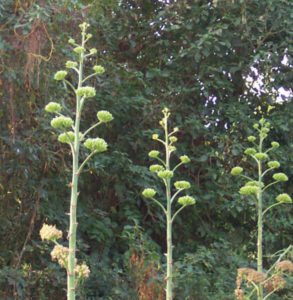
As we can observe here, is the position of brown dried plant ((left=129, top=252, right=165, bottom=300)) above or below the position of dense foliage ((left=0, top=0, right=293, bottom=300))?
below

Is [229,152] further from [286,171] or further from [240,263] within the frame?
[240,263]

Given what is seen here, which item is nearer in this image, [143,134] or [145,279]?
[145,279]

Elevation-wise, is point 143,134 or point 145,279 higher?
point 143,134

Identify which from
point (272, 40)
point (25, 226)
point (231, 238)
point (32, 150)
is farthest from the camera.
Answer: point (272, 40)

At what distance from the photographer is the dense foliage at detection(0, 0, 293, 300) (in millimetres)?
4281

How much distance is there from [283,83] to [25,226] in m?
3.15

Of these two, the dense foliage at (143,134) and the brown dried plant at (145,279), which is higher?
the dense foliage at (143,134)

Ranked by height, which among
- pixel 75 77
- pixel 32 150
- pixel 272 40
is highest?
pixel 272 40

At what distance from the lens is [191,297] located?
431 cm

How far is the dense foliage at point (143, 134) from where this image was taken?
4281mm

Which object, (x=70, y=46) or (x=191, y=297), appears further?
(x=70, y=46)

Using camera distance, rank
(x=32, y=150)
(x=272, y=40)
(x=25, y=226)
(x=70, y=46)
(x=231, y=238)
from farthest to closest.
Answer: (x=272, y=40) < (x=231, y=238) < (x=70, y=46) < (x=25, y=226) < (x=32, y=150)

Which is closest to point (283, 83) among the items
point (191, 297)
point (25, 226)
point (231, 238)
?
point (231, 238)

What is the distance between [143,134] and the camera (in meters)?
5.44
